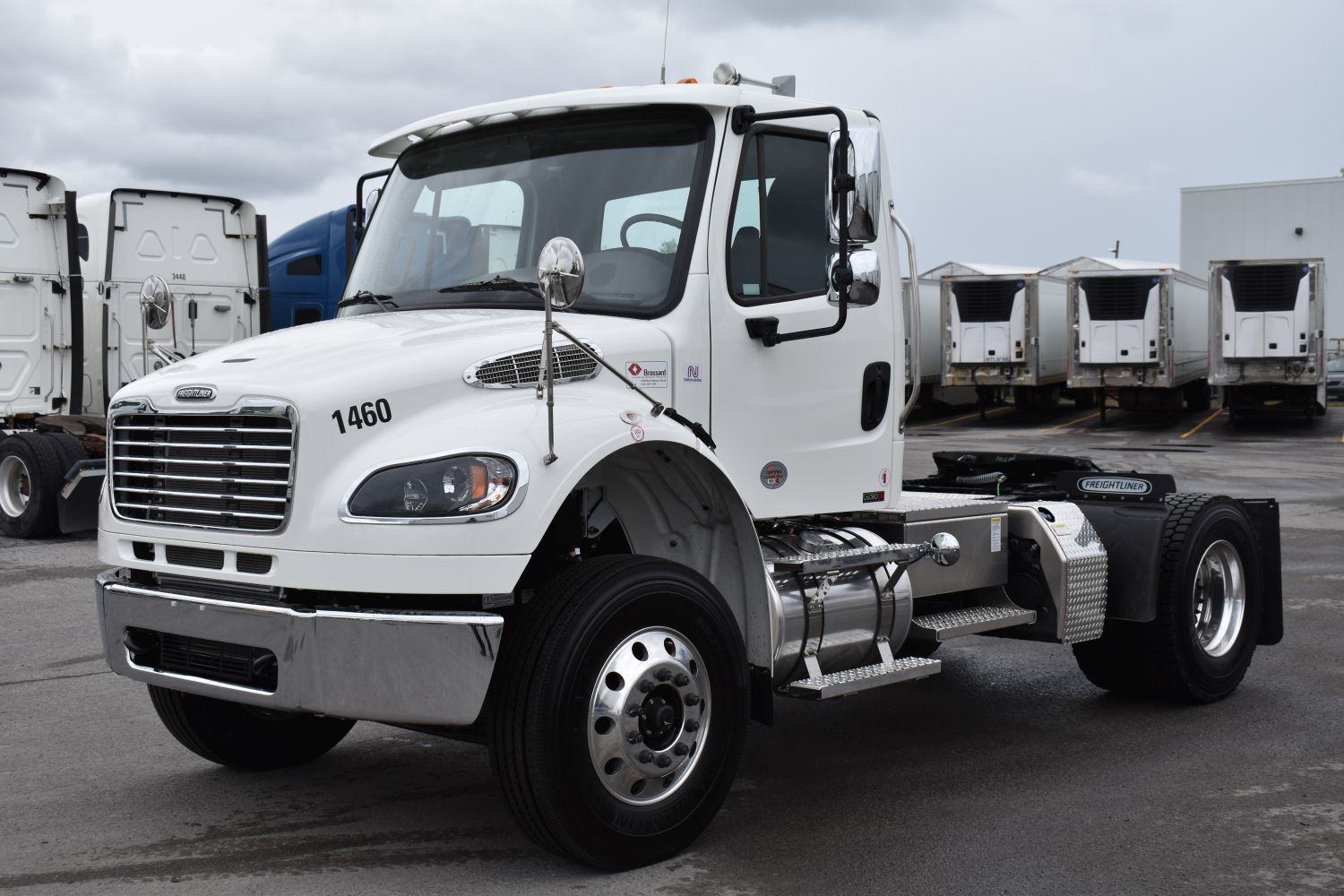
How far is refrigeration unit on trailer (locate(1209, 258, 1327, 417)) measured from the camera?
29422 mm

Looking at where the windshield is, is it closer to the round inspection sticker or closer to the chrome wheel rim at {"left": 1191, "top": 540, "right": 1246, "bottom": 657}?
the round inspection sticker

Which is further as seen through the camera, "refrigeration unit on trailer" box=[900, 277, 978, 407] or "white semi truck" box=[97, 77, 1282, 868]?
"refrigeration unit on trailer" box=[900, 277, 978, 407]

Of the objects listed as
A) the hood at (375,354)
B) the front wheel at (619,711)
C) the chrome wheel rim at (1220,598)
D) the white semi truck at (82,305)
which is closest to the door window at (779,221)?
the hood at (375,354)

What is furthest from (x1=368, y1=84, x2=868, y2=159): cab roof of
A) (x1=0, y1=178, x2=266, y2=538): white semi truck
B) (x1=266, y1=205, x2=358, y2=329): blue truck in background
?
(x1=266, y1=205, x2=358, y2=329): blue truck in background

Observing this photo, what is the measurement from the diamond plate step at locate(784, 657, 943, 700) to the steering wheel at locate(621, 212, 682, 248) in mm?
1697

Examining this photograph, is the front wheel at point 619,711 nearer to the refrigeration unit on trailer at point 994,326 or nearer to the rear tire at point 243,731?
the rear tire at point 243,731

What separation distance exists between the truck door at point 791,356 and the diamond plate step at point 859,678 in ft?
2.14

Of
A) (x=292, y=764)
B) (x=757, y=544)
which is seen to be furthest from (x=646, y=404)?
(x=292, y=764)

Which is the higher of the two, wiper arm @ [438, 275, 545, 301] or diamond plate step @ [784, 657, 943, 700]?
wiper arm @ [438, 275, 545, 301]

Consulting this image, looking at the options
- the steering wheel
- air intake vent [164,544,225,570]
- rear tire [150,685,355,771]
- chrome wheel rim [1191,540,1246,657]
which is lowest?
rear tire [150,685,355,771]

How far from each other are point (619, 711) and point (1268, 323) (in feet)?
92.6

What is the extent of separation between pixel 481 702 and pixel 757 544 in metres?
1.28

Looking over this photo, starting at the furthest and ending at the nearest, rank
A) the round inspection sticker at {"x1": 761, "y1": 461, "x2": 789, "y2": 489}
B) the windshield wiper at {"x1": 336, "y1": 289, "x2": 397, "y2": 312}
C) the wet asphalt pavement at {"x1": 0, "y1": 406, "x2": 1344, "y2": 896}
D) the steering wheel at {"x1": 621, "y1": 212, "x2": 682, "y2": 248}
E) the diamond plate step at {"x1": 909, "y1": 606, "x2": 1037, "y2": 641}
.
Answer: the diamond plate step at {"x1": 909, "y1": 606, "x2": 1037, "y2": 641} < the windshield wiper at {"x1": 336, "y1": 289, "x2": 397, "y2": 312} < the round inspection sticker at {"x1": 761, "y1": 461, "x2": 789, "y2": 489} < the steering wheel at {"x1": 621, "y1": 212, "x2": 682, "y2": 248} < the wet asphalt pavement at {"x1": 0, "y1": 406, "x2": 1344, "y2": 896}

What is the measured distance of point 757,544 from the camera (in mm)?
5117
